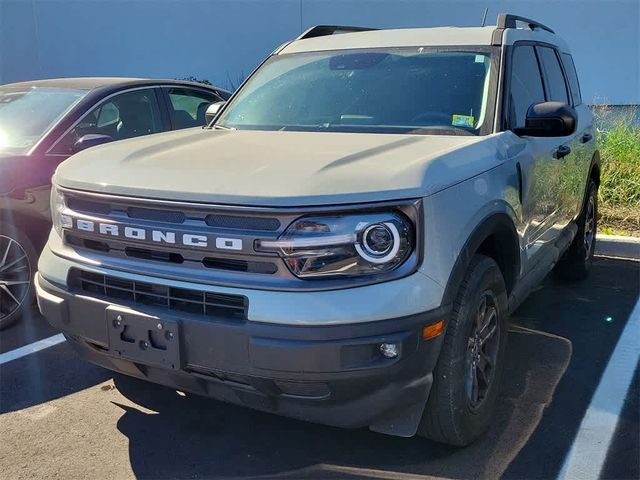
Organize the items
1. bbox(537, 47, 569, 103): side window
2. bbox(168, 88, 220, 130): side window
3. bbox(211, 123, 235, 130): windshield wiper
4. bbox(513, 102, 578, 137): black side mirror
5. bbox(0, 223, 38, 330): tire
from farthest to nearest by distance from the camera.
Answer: bbox(168, 88, 220, 130): side window < bbox(537, 47, 569, 103): side window < bbox(0, 223, 38, 330): tire < bbox(211, 123, 235, 130): windshield wiper < bbox(513, 102, 578, 137): black side mirror

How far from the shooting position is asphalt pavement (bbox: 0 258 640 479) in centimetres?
288

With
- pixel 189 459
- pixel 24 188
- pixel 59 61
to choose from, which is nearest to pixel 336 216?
pixel 189 459

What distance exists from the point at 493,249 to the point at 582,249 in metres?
2.59

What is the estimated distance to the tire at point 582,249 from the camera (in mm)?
5365

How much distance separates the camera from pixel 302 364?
2307 mm

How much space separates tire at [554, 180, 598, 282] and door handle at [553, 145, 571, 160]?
1.10 metres

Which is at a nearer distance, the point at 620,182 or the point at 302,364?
the point at 302,364

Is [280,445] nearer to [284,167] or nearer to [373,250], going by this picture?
[373,250]

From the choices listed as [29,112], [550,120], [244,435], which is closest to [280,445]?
[244,435]

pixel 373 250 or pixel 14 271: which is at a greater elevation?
pixel 373 250

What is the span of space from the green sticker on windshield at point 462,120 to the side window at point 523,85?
0.83ft

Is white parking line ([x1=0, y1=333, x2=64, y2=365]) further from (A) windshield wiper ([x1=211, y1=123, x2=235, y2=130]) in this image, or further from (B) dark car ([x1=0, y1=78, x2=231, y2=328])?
(A) windshield wiper ([x1=211, y1=123, x2=235, y2=130])

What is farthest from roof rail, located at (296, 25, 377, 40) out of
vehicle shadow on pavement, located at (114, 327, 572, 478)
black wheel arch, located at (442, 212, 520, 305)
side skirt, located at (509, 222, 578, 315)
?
vehicle shadow on pavement, located at (114, 327, 572, 478)

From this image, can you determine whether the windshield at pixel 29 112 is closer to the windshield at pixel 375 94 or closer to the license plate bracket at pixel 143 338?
the windshield at pixel 375 94
